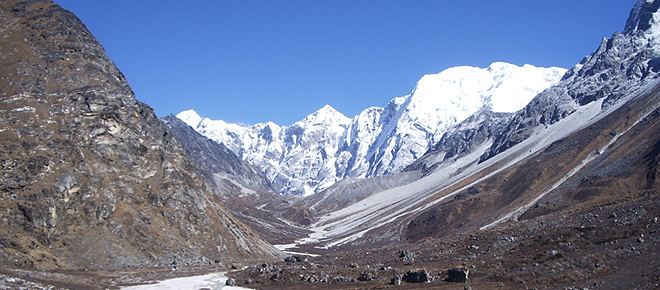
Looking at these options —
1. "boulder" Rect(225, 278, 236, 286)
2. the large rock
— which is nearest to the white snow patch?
"boulder" Rect(225, 278, 236, 286)

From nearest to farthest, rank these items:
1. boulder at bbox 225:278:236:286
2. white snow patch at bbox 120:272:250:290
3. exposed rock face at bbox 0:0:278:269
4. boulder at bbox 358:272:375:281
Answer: boulder at bbox 358:272:375:281
white snow patch at bbox 120:272:250:290
boulder at bbox 225:278:236:286
exposed rock face at bbox 0:0:278:269

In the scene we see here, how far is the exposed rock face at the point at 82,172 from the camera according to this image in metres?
84.2

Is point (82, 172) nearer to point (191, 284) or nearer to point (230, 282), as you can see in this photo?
point (191, 284)

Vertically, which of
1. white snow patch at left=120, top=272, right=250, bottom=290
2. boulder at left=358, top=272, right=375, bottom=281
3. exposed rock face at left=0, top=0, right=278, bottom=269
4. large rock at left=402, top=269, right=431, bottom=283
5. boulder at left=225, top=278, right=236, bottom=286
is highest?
exposed rock face at left=0, top=0, right=278, bottom=269

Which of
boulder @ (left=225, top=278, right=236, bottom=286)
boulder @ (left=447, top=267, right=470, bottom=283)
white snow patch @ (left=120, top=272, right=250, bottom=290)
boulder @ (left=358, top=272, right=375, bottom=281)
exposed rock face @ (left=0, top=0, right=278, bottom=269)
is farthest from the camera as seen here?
exposed rock face @ (left=0, top=0, right=278, bottom=269)

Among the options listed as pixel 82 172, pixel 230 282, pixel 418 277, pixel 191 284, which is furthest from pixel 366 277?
pixel 82 172

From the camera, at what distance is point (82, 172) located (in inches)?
3821

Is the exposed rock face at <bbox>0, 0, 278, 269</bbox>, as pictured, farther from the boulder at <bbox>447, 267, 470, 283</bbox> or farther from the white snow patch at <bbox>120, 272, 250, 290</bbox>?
the boulder at <bbox>447, 267, 470, 283</bbox>

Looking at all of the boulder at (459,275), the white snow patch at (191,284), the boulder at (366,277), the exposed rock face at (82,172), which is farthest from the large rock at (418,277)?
the exposed rock face at (82,172)

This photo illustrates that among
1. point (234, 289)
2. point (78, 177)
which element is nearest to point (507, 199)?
point (234, 289)

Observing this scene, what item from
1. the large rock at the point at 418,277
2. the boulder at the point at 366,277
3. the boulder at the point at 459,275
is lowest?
the boulder at the point at 459,275

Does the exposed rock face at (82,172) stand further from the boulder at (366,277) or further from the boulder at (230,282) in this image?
the boulder at (366,277)

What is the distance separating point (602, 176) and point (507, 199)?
34858 millimetres

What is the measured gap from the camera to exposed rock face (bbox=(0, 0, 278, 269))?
8419 centimetres
